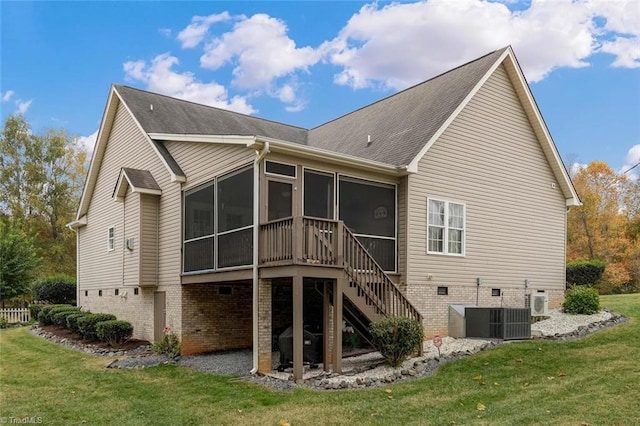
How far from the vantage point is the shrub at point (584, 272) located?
65.7 feet

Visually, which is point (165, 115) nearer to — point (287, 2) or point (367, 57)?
point (287, 2)

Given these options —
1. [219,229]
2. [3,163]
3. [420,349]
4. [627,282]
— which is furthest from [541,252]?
[3,163]

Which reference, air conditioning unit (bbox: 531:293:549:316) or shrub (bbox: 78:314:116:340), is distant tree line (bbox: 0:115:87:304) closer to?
shrub (bbox: 78:314:116:340)

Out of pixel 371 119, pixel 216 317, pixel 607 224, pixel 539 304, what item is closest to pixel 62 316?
pixel 216 317

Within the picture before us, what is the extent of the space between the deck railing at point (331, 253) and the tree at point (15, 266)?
67.2ft

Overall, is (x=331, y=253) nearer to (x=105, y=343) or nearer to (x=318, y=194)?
(x=318, y=194)

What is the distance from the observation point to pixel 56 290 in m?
27.3

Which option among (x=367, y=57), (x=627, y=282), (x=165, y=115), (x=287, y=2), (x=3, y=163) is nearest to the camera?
(x=287, y=2)

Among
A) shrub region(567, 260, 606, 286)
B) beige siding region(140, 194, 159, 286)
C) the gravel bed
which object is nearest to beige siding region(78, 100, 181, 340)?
beige siding region(140, 194, 159, 286)

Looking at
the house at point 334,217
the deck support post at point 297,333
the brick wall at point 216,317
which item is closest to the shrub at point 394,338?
the house at point 334,217

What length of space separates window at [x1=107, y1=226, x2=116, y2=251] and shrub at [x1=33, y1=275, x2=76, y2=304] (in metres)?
9.27

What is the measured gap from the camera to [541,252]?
17969mm

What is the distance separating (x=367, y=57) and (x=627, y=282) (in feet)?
74.3

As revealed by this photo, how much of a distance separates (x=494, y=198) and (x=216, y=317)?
349 inches
